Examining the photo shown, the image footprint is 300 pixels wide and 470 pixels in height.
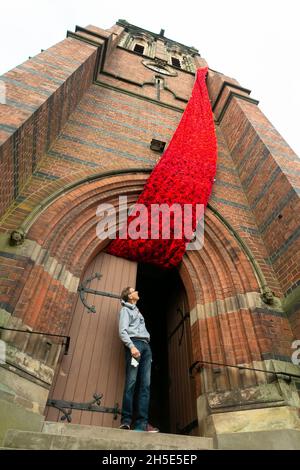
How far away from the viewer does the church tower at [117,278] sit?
2.83m

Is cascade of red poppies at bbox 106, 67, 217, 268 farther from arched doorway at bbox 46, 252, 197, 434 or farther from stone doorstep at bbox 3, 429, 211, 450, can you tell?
stone doorstep at bbox 3, 429, 211, 450

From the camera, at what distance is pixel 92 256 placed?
158 inches

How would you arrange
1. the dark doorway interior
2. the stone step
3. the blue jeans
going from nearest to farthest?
the stone step, the blue jeans, the dark doorway interior

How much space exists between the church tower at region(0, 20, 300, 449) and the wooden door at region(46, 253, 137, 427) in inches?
0.5

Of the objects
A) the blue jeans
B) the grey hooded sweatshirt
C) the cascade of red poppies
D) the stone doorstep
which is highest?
the cascade of red poppies

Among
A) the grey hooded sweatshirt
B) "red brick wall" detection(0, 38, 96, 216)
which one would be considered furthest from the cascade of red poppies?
"red brick wall" detection(0, 38, 96, 216)

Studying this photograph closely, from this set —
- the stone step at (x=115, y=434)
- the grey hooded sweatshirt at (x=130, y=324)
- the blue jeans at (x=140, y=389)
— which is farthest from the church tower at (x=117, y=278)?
the grey hooded sweatshirt at (x=130, y=324)

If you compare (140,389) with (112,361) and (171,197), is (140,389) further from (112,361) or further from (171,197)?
(171,197)

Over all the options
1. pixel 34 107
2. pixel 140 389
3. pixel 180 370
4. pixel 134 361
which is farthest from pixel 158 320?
pixel 34 107

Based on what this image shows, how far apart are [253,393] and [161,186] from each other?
3113 mm

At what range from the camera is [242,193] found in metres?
5.51

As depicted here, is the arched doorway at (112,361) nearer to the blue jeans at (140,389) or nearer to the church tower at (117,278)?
the church tower at (117,278)

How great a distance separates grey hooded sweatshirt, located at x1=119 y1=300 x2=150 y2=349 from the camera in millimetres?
3025
